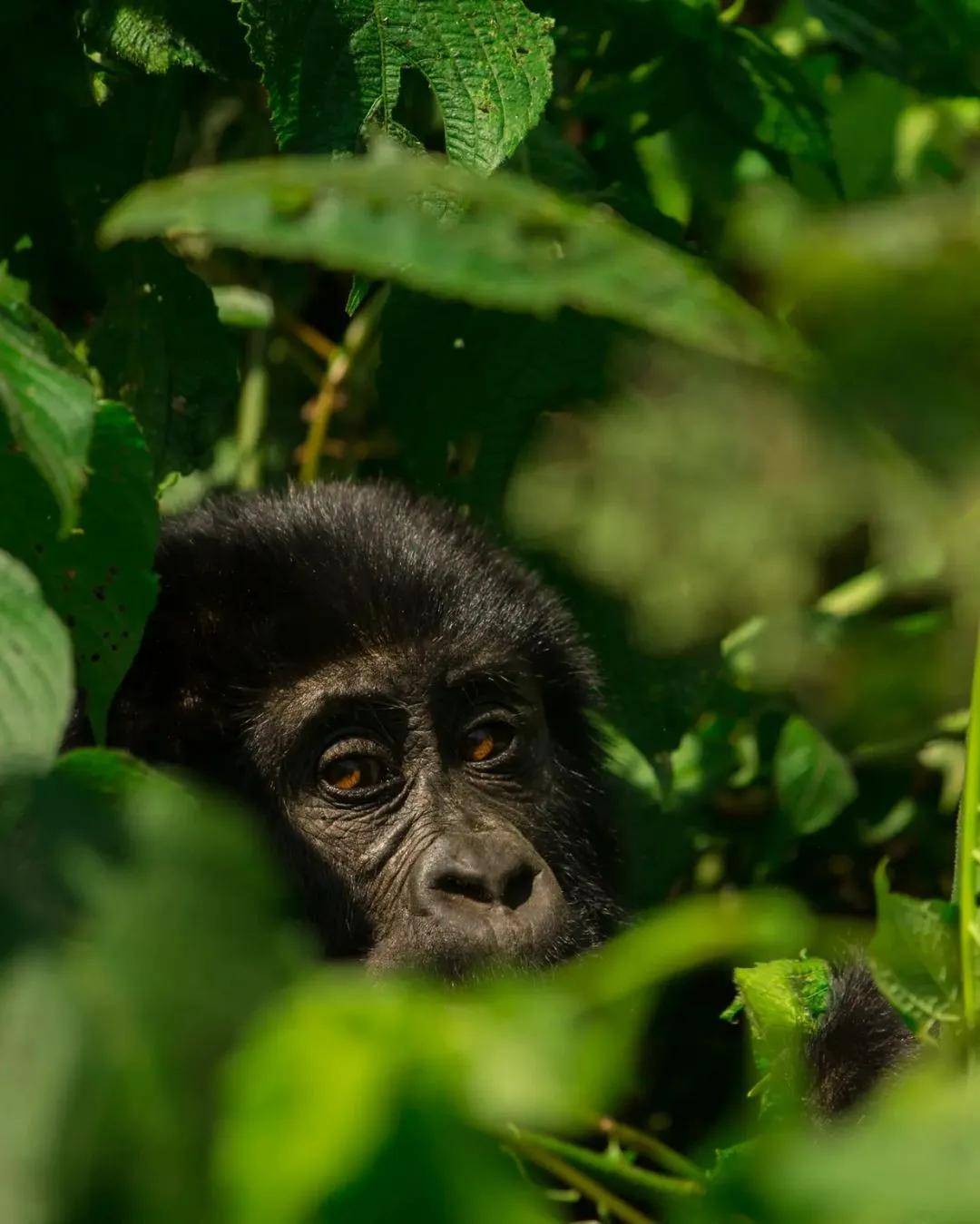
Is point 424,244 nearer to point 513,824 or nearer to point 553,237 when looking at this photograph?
point 553,237

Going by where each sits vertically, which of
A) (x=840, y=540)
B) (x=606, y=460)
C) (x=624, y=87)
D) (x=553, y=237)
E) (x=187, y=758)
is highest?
(x=553, y=237)

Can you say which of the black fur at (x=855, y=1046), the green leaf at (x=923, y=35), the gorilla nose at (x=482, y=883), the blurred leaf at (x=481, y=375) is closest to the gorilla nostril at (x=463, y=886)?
the gorilla nose at (x=482, y=883)

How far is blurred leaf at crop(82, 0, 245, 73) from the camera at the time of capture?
2469 mm

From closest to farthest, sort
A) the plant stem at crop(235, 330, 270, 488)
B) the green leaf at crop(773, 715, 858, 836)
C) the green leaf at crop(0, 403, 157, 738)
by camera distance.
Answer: the green leaf at crop(0, 403, 157, 738) < the green leaf at crop(773, 715, 858, 836) < the plant stem at crop(235, 330, 270, 488)

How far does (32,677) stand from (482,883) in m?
1.46

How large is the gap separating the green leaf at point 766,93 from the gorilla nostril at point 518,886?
1264 millimetres

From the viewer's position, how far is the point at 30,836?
86 cm

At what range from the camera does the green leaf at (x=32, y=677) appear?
1.07 m

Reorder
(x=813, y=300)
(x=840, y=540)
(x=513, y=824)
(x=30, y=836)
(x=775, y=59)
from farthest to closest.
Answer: (x=840, y=540), (x=775, y=59), (x=513, y=824), (x=30, y=836), (x=813, y=300)

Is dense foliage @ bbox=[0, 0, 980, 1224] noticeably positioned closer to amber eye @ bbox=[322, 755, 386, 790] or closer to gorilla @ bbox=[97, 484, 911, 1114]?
gorilla @ bbox=[97, 484, 911, 1114]

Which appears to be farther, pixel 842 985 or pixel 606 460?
pixel 606 460

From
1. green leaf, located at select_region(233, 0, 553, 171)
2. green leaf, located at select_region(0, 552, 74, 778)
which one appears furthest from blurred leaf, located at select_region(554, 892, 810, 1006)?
green leaf, located at select_region(233, 0, 553, 171)

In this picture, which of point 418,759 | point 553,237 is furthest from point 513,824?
point 553,237

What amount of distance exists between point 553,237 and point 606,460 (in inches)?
218
